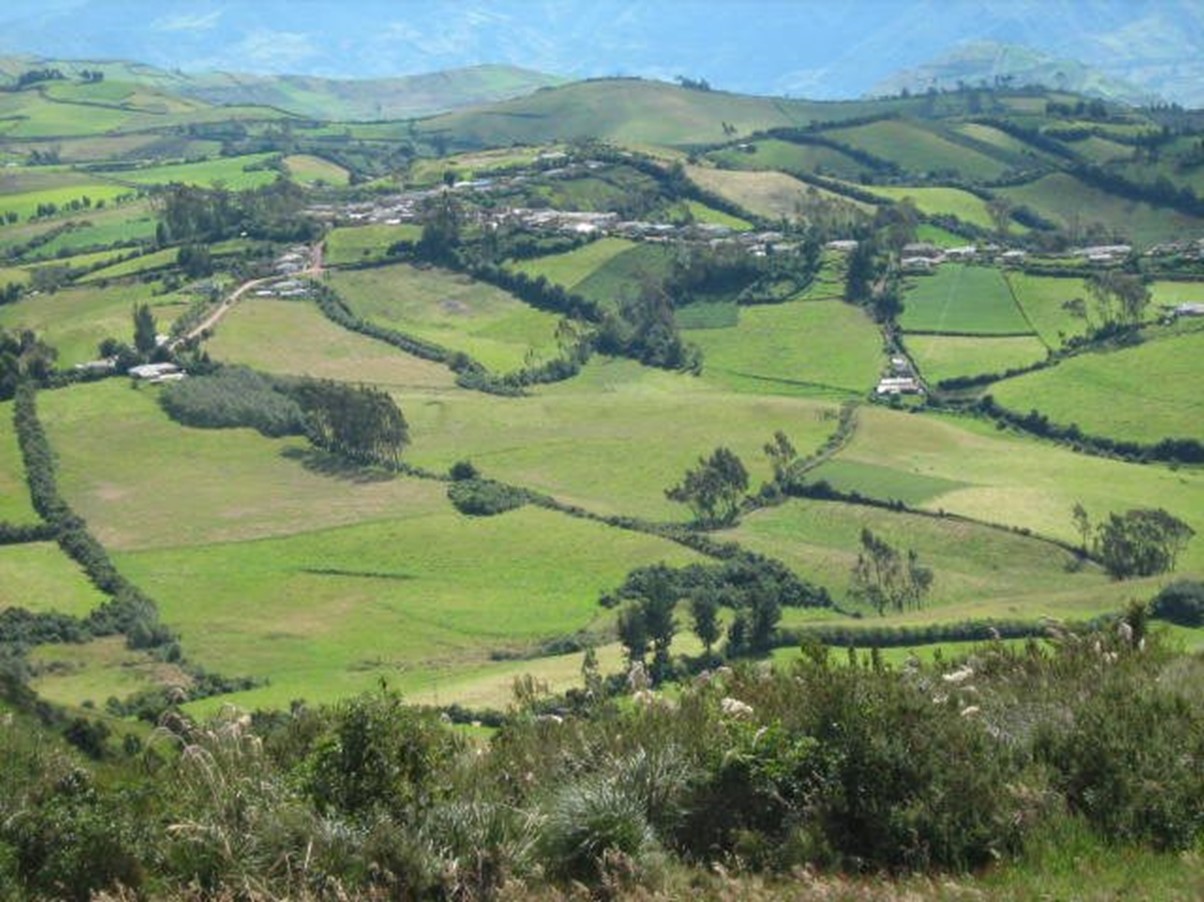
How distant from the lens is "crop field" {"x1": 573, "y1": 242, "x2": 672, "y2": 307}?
457ft

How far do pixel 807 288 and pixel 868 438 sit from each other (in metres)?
43.6

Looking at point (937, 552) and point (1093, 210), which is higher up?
point (1093, 210)

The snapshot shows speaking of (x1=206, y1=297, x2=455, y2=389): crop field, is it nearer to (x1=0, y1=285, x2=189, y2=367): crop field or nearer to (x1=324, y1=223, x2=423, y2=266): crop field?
(x1=0, y1=285, x2=189, y2=367): crop field

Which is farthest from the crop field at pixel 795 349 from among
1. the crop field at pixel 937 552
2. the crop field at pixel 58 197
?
the crop field at pixel 58 197

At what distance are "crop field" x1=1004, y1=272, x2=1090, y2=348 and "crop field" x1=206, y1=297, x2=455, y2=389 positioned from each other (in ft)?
162

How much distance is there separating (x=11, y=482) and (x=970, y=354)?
72.7 m

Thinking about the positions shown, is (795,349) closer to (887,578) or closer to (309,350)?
(309,350)

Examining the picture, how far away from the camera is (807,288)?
13925cm

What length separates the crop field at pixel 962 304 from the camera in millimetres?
124000

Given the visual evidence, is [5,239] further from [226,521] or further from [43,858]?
[43,858]

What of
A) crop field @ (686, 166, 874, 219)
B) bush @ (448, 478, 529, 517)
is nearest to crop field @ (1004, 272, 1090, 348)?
crop field @ (686, 166, 874, 219)

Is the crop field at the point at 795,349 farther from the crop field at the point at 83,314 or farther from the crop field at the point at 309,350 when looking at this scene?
the crop field at the point at 83,314

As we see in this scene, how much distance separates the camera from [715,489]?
280 feet

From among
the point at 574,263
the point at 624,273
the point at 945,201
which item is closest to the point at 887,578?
the point at 624,273
